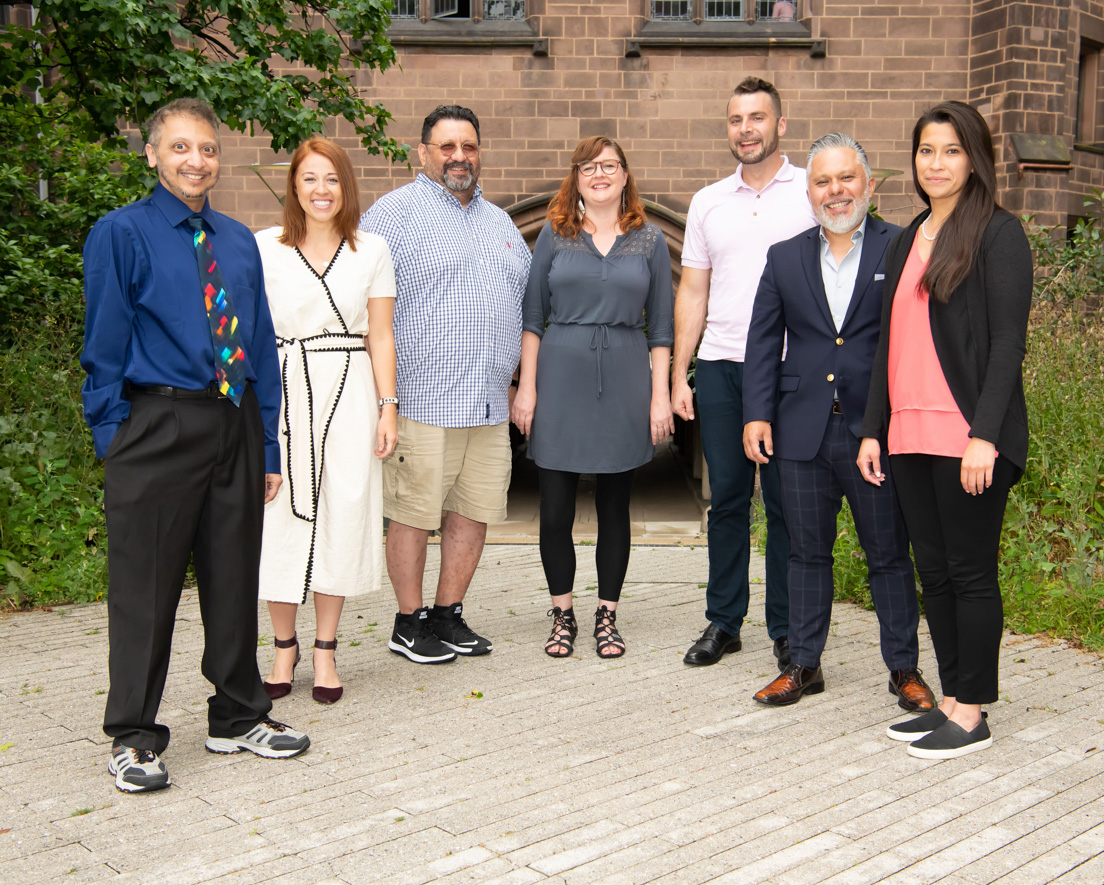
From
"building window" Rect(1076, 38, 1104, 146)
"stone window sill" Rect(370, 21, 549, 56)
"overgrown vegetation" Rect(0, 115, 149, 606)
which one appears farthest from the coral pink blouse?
"building window" Rect(1076, 38, 1104, 146)

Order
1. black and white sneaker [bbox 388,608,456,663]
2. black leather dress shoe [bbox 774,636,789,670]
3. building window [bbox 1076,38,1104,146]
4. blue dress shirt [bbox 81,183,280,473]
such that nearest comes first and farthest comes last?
blue dress shirt [bbox 81,183,280,473]
black leather dress shoe [bbox 774,636,789,670]
black and white sneaker [bbox 388,608,456,663]
building window [bbox 1076,38,1104,146]

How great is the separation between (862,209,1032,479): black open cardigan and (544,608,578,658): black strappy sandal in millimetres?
2135

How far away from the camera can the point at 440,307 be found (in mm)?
4688

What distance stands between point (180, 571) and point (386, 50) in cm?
523

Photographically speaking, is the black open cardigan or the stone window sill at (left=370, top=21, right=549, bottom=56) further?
the stone window sill at (left=370, top=21, right=549, bottom=56)

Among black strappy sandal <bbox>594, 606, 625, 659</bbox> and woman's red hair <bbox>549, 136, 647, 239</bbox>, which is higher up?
woman's red hair <bbox>549, 136, 647, 239</bbox>

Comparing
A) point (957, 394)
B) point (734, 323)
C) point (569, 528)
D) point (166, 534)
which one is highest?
point (734, 323)

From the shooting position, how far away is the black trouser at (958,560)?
365 centimetres

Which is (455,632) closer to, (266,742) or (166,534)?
(266,742)

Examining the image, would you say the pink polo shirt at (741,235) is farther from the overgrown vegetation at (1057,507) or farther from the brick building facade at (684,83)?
the brick building facade at (684,83)

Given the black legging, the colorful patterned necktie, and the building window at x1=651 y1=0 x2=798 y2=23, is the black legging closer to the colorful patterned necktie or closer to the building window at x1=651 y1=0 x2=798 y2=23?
the colorful patterned necktie

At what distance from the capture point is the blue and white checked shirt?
468cm

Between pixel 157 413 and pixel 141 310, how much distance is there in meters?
0.32

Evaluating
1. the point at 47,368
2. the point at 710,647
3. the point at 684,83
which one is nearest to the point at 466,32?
the point at 684,83
